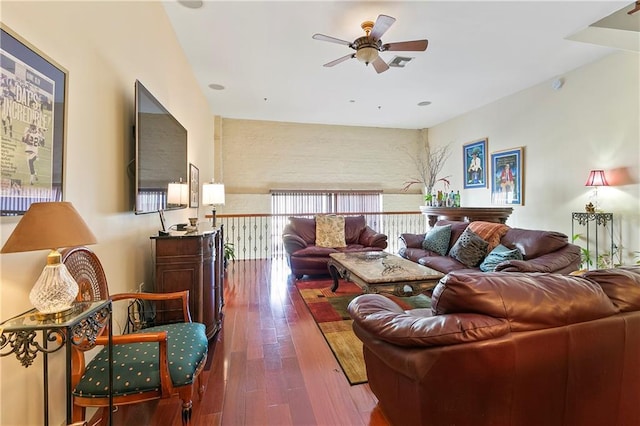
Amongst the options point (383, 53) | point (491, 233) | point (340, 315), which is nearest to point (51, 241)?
point (340, 315)

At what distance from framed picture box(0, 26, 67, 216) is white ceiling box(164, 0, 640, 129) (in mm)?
2049

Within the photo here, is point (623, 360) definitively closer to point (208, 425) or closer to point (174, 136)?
point (208, 425)

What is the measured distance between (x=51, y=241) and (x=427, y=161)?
7.64m

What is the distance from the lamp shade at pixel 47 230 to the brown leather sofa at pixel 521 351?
1256mm

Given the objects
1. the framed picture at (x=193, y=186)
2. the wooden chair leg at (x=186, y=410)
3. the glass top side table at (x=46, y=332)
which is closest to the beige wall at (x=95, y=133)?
the glass top side table at (x=46, y=332)

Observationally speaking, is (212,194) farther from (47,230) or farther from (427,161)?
(427,161)

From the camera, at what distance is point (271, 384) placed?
6.70ft

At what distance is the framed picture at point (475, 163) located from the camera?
596 centimetres

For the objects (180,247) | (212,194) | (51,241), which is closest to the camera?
(51,241)

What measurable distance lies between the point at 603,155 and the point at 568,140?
0.53m

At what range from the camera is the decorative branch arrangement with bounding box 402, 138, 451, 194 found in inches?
281

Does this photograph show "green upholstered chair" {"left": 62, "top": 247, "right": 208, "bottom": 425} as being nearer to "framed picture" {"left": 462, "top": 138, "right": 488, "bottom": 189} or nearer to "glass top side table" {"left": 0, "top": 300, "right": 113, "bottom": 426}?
"glass top side table" {"left": 0, "top": 300, "right": 113, "bottom": 426}

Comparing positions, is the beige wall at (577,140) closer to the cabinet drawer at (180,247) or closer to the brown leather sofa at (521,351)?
the brown leather sofa at (521,351)

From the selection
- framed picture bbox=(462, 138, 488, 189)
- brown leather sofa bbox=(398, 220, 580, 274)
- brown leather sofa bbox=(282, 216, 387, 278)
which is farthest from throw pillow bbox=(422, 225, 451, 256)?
framed picture bbox=(462, 138, 488, 189)
